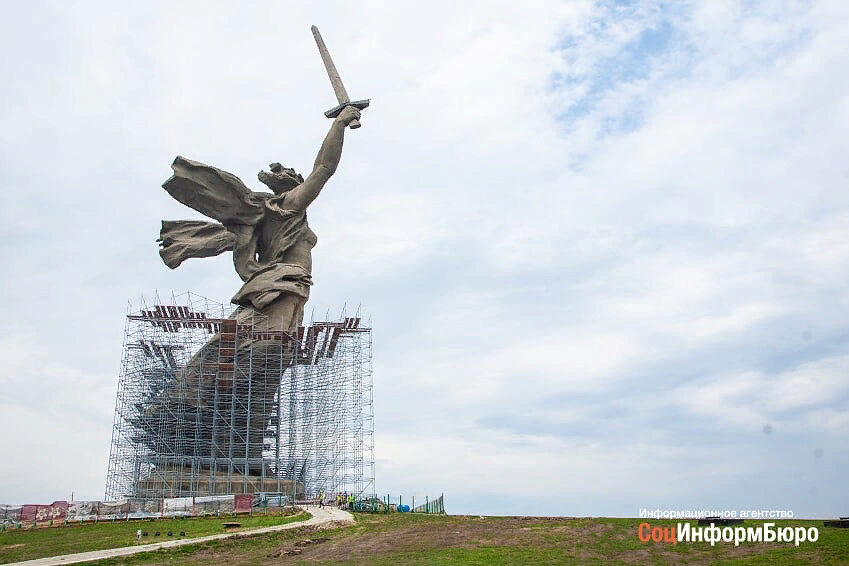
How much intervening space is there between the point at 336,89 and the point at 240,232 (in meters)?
6.96

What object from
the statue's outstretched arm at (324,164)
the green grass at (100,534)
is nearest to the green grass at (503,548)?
the green grass at (100,534)

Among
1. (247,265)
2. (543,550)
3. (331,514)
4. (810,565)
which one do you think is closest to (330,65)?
(247,265)

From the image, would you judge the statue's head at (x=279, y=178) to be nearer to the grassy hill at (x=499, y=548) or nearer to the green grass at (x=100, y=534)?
the green grass at (x=100, y=534)

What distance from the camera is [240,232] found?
1335 inches

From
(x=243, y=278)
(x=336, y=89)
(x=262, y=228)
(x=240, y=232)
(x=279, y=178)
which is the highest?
(x=336, y=89)

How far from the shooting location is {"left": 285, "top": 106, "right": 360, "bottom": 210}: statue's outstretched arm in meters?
32.3

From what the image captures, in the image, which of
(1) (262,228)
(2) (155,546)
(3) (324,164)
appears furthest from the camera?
(1) (262,228)

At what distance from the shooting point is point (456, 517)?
22.0 m

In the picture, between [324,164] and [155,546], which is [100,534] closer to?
[155,546]

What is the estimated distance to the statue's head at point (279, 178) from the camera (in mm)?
33969

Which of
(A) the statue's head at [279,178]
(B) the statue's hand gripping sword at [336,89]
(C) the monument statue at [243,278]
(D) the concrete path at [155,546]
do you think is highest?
(B) the statue's hand gripping sword at [336,89]

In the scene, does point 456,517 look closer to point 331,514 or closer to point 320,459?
point 331,514

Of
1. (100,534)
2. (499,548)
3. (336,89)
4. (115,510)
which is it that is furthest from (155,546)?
(336,89)

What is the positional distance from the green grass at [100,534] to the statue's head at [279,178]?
49.5 ft
